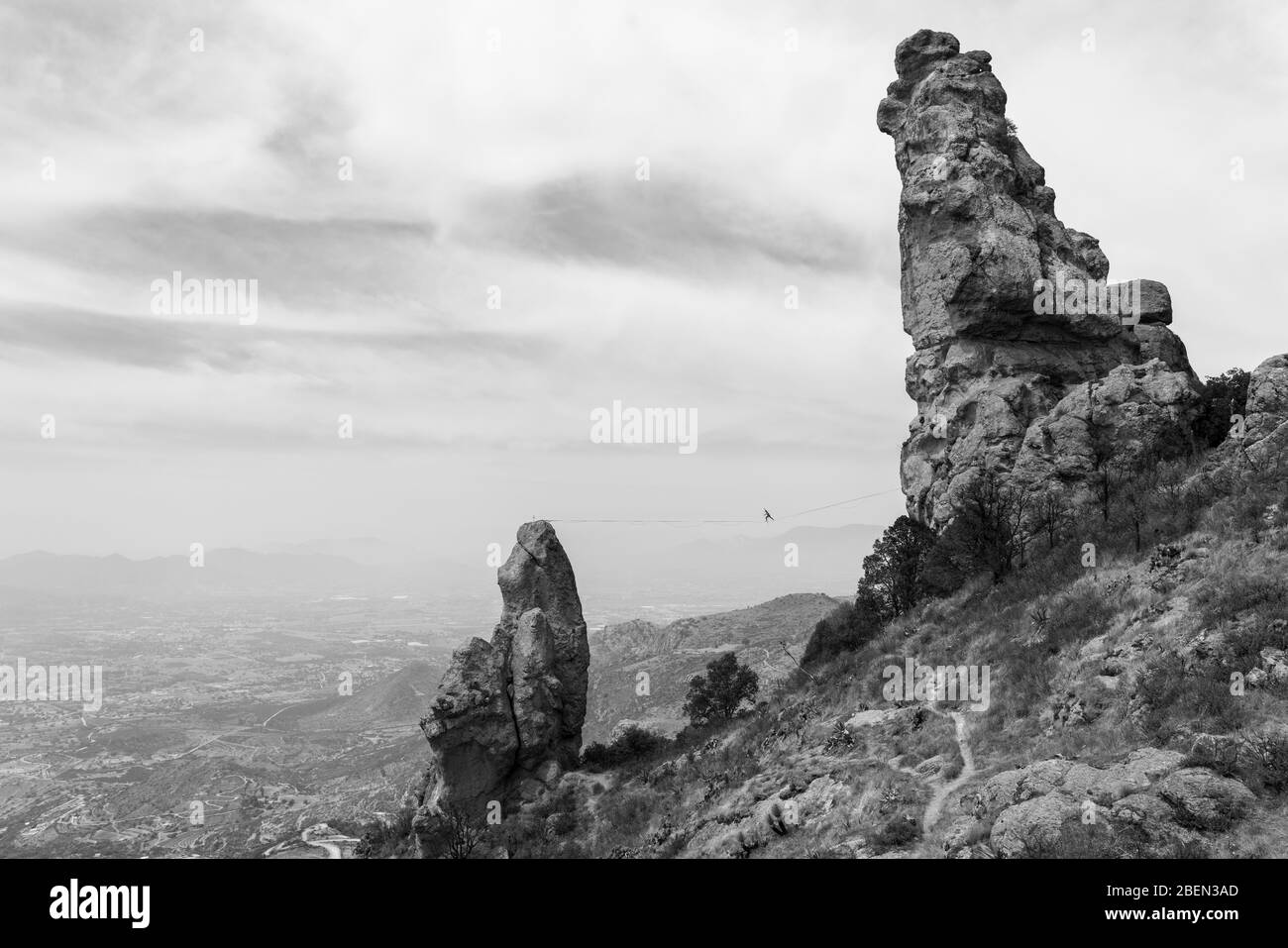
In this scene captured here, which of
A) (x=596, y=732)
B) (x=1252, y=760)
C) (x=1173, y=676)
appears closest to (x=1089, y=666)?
(x=1173, y=676)

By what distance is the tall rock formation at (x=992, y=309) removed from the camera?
152ft

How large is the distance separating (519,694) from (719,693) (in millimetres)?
16318

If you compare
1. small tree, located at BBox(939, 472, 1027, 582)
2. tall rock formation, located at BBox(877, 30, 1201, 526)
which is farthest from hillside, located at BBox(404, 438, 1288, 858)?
tall rock formation, located at BBox(877, 30, 1201, 526)

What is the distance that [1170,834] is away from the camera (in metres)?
13.9

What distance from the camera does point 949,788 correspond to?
2109 cm

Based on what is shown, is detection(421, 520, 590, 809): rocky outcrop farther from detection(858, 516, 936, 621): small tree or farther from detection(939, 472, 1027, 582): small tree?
detection(939, 472, 1027, 582): small tree

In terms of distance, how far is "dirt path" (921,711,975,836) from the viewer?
770 inches

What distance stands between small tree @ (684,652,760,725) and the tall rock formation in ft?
61.5

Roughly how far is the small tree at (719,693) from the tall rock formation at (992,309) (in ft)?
61.5

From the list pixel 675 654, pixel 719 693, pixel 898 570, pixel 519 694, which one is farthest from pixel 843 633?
pixel 675 654

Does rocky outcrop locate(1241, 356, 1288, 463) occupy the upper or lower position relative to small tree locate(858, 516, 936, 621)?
upper
